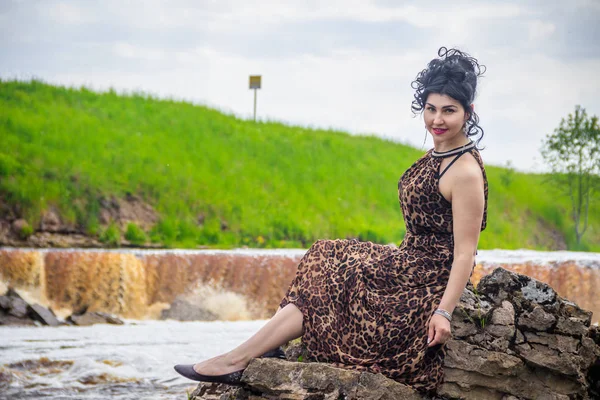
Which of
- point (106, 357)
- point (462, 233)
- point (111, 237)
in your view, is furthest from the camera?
point (111, 237)

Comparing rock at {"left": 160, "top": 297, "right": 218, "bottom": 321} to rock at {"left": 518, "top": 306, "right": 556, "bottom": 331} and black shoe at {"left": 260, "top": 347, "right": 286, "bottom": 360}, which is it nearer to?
black shoe at {"left": 260, "top": 347, "right": 286, "bottom": 360}

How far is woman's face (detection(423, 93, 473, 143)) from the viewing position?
12.4 feet

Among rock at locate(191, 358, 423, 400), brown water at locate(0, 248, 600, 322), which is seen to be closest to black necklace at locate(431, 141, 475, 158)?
rock at locate(191, 358, 423, 400)

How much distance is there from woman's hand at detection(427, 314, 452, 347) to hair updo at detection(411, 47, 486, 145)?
0.90 m

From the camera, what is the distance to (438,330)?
3631 mm

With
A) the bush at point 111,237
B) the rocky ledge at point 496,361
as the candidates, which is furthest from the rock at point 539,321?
the bush at point 111,237

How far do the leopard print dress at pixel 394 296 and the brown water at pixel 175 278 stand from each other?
900 cm

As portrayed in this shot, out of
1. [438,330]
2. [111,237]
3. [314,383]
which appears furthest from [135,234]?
[438,330]

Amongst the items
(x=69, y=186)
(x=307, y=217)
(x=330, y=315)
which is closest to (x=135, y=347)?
(x=330, y=315)

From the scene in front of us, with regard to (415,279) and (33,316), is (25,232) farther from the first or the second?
(415,279)

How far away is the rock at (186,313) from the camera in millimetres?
13352

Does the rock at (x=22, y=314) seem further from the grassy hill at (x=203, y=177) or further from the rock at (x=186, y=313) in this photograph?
the grassy hill at (x=203, y=177)

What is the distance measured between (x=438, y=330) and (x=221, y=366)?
3.74 ft

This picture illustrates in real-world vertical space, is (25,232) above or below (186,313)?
above
